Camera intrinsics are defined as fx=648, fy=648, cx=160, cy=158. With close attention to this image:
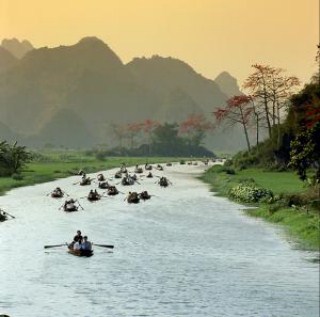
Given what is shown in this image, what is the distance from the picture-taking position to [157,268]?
37938 mm

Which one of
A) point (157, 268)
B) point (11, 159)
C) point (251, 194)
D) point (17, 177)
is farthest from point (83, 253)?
point (11, 159)

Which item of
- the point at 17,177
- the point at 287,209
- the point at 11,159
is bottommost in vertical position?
the point at 287,209

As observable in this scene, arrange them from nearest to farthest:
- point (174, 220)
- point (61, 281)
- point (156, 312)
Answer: point (156, 312) < point (61, 281) < point (174, 220)

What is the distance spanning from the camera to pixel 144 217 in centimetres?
6128

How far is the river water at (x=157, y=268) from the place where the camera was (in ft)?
98.3

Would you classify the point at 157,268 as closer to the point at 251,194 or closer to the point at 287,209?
the point at 287,209

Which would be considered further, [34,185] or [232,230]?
[34,185]

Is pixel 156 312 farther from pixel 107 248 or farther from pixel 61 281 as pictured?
pixel 107 248

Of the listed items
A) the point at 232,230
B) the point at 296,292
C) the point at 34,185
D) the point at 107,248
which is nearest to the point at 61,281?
the point at 107,248

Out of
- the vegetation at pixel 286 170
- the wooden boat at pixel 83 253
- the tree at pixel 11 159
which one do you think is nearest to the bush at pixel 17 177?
the tree at pixel 11 159

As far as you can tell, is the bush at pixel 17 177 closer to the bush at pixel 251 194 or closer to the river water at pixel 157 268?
the river water at pixel 157 268

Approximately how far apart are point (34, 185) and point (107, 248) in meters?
56.0

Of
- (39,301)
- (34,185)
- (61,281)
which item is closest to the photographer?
(39,301)

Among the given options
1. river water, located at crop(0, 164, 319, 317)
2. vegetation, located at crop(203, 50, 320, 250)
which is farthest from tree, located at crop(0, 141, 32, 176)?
river water, located at crop(0, 164, 319, 317)
